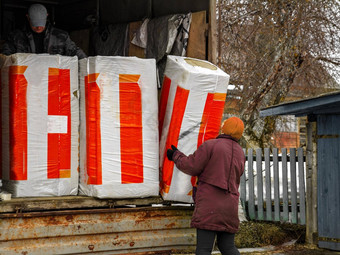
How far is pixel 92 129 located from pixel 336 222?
4.53m

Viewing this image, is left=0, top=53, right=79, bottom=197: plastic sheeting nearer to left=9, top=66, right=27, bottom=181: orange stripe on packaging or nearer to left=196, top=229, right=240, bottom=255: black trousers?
left=9, top=66, right=27, bottom=181: orange stripe on packaging

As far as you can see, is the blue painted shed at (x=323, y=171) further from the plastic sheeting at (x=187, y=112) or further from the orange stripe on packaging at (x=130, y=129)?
the orange stripe on packaging at (x=130, y=129)

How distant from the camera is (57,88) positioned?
17.2 feet

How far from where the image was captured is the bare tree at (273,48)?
12.2m

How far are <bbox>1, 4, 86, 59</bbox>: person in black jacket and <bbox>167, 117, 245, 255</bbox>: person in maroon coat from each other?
2.13 metres

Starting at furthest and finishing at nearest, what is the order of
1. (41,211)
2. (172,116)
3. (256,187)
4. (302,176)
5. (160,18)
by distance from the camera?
(256,187) → (302,176) → (160,18) → (172,116) → (41,211)

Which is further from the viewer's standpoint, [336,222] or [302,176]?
[302,176]

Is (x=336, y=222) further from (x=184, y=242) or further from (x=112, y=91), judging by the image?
(x=112, y=91)

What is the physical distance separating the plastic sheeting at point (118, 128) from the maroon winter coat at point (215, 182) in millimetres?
446

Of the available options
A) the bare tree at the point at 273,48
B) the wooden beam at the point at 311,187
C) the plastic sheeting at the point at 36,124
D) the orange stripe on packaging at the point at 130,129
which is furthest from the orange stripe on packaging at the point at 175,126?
the bare tree at the point at 273,48

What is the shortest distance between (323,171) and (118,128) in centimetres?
416

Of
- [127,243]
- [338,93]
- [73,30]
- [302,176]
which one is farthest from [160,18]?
[302,176]

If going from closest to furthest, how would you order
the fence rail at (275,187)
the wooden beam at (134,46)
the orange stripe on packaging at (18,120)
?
the orange stripe on packaging at (18,120)
the wooden beam at (134,46)
the fence rail at (275,187)

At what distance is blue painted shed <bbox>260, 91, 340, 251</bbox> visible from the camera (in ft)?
26.5
